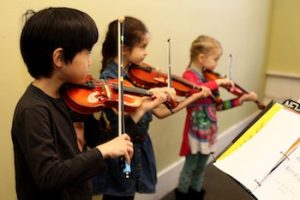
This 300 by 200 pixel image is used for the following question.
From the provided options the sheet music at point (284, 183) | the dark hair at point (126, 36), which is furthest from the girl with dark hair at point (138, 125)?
the sheet music at point (284, 183)

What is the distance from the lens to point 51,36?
78 cm

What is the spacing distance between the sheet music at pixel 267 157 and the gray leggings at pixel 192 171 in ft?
2.94

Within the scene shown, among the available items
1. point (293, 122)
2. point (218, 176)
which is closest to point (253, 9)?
point (218, 176)

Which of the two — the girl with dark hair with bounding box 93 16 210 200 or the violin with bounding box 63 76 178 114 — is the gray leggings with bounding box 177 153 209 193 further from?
the violin with bounding box 63 76 178 114

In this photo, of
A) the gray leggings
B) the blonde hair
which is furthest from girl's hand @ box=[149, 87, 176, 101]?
the gray leggings

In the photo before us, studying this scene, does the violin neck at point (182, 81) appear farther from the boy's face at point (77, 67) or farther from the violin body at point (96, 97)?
the boy's face at point (77, 67)

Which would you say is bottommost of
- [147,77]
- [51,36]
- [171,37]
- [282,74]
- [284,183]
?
[282,74]

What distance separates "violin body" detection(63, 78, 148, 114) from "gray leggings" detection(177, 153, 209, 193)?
79 centimetres

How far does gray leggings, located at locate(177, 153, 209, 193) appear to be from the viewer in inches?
69.1

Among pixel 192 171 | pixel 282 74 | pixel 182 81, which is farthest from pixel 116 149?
pixel 282 74

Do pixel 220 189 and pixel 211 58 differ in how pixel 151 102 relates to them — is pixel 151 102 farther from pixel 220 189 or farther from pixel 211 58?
pixel 220 189

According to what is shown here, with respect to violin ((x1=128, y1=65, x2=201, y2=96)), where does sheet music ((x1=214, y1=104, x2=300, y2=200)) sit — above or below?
below

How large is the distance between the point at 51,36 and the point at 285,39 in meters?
2.87

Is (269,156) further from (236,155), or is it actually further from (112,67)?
(112,67)
